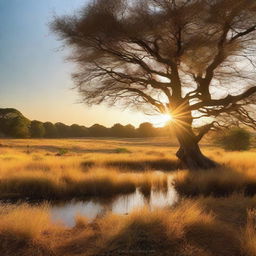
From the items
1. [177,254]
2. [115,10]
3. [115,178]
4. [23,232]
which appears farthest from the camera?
[115,10]

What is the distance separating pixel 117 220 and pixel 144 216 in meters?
0.72

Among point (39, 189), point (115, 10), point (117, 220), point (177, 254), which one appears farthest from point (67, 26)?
point (177, 254)

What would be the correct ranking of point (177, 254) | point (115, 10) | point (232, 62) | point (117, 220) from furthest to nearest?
point (232, 62)
point (115, 10)
point (117, 220)
point (177, 254)

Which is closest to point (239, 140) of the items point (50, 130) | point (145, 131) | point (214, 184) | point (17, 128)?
point (214, 184)

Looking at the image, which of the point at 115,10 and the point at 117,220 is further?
the point at 115,10

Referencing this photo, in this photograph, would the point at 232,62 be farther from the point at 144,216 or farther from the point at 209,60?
the point at 144,216

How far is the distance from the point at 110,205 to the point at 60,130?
80.5m

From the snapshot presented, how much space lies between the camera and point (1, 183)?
1262 cm

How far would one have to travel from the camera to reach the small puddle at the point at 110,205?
31.6 feet

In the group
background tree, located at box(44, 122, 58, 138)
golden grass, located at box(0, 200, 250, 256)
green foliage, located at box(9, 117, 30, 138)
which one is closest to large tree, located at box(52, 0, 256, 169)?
golden grass, located at box(0, 200, 250, 256)

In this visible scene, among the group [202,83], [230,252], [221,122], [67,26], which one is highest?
[67,26]

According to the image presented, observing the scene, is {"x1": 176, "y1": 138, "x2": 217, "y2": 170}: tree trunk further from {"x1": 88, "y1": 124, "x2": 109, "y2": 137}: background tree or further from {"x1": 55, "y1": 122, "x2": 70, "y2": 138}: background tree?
{"x1": 88, "y1": 124, "x2": 109, "y2": 137}: background tree

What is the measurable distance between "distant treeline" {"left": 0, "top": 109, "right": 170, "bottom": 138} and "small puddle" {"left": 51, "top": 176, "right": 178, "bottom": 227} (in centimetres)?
5439

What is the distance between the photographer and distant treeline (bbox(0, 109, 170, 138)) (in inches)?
2517
